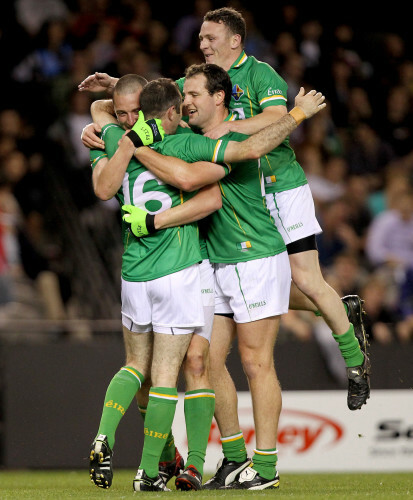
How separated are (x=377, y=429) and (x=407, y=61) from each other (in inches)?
280

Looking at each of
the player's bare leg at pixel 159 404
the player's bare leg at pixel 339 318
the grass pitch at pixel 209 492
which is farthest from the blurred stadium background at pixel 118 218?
the player's bare leg at pixel 159 404

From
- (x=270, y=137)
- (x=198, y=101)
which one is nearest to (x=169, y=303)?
(x=270, y=137)

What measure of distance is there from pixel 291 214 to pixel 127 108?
1307 mm

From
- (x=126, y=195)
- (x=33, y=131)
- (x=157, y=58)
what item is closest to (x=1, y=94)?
(x=33, y=131)

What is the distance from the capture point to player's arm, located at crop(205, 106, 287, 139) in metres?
5.53

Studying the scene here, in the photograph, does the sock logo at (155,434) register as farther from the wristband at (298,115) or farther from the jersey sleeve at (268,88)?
the jersey sleeve at (268,88)

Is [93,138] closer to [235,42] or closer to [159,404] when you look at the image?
[235,42]

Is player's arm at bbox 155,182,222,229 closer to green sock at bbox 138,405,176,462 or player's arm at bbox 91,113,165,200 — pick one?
player's arm at bbox 91,113,165,200

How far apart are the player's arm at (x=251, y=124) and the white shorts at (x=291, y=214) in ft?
1.95

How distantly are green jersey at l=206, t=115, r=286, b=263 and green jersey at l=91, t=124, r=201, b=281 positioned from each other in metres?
0.30

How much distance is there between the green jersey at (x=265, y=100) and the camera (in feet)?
19.2

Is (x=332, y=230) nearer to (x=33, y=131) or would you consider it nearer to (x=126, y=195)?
(x=33, y=131)

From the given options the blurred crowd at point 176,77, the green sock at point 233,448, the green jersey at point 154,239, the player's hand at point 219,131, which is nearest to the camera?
the green jersey at point 154,239

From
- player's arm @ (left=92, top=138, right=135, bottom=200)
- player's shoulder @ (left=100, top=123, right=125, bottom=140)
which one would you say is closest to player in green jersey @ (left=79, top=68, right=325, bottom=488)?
player's arm @ (left=92, top=138, right=135, bottom=200)
